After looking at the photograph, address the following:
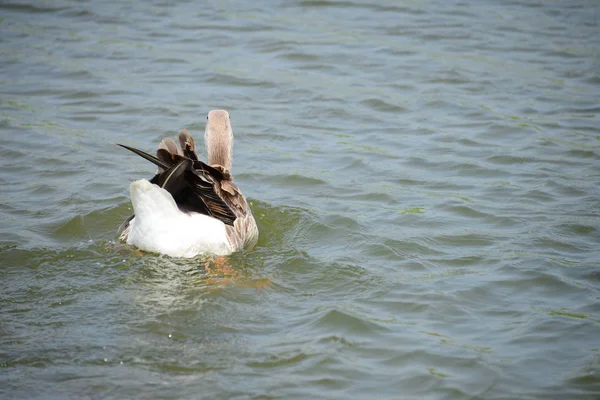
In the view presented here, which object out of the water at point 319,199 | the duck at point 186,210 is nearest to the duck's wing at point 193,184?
the duck at point 186,210

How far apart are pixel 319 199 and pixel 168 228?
2.12m

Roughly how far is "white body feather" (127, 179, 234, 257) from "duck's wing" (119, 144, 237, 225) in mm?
117

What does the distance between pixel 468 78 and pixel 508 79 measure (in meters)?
0.56

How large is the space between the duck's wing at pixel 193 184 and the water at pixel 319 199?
0.46 meters

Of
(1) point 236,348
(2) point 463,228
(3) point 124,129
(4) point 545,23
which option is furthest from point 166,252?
(4) point 545,23

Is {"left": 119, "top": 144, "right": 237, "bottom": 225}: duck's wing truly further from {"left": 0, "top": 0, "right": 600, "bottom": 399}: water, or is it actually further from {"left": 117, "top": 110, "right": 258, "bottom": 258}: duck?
{"left": 0, "top": 0, "right": 600, "bottom": 399}: water

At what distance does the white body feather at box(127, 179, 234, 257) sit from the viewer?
562 cm

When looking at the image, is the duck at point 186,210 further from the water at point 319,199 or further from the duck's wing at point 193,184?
the water at point 319,199

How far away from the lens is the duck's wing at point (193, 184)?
555cm

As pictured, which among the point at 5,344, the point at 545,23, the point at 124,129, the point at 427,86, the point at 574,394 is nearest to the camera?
the point at 574,394

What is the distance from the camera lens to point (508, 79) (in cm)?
1062

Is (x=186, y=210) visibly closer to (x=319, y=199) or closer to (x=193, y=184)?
(x=193, y=184)

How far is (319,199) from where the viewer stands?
7.51 m

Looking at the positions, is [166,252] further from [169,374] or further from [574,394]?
[574,394]
